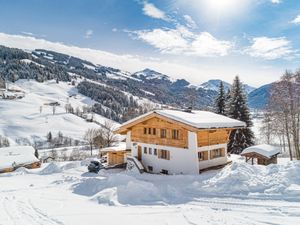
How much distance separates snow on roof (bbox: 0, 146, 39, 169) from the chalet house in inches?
1340

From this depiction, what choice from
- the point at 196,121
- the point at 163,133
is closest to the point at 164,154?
the point at 163,133

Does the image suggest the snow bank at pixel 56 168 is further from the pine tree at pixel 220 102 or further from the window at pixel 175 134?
the pine tree at pixel 220 102

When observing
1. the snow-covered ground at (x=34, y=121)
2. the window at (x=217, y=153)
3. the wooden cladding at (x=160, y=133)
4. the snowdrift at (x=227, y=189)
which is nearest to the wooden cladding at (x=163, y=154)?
the wooden cladding at (x=160, y=133)

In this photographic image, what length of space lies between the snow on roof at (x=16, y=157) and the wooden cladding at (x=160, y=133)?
3402cm

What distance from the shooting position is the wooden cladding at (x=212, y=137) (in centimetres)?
2515

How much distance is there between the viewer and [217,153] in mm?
27188

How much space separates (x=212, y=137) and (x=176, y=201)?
1144cm

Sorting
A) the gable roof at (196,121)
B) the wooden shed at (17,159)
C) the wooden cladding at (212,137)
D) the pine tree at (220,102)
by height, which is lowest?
the wooden shed at (17,159)

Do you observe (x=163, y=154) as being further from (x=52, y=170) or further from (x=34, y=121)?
(x=34, y=121)

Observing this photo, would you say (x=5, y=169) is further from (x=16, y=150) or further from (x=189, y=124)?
(x=189, y=124)

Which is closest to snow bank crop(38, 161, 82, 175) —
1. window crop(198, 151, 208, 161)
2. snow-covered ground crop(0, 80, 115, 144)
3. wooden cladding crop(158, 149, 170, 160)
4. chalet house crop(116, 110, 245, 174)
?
chalet house crop(116, 110, 245, 174)

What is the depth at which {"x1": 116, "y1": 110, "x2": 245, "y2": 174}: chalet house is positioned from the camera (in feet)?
80.9

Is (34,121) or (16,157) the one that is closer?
(16,157)

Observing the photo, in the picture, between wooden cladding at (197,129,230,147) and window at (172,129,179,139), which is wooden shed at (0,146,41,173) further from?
wooden cladding at (197,129,230,147)
